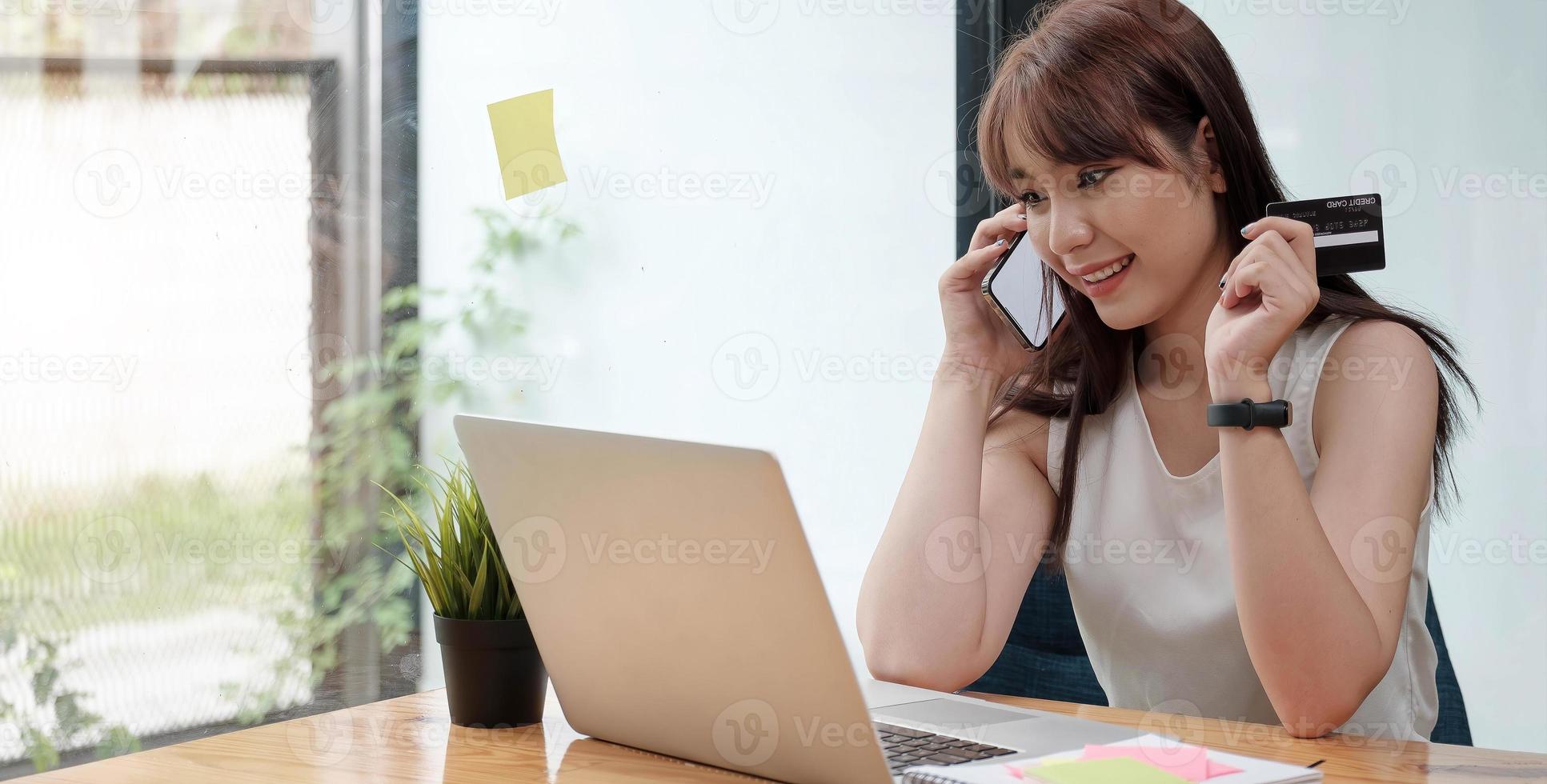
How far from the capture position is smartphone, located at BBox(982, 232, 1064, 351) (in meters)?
1.35

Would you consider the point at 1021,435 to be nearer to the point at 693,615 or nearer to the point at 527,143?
the point at 693,615

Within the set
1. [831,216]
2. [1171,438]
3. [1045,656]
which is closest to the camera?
[1171,438]

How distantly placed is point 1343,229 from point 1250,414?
0.22 m

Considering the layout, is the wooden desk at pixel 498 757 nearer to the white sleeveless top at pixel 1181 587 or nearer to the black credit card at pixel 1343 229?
the white sleeveless top at pixel 1181 587

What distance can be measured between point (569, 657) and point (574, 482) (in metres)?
0.16

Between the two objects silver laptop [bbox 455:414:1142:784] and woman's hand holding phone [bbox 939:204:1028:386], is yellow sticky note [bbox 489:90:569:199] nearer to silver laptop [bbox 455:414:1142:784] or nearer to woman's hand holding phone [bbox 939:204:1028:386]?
woman's hand holding phone [bbox 939:204:1028:386]

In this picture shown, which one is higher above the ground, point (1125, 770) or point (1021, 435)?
point (1021, 435)

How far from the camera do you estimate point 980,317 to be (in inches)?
53.7

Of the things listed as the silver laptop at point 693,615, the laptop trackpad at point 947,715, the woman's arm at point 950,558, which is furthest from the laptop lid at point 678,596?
the woman's arm at point 950,558

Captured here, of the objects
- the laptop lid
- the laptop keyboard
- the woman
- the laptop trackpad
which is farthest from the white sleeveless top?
the laptop lid

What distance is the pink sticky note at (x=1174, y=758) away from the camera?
690 mm

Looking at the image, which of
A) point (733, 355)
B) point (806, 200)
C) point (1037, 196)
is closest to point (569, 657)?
point (1037, 196)

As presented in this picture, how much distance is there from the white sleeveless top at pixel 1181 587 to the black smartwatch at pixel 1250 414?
0.59ft

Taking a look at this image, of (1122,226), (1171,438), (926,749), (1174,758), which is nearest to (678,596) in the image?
(926,749)
